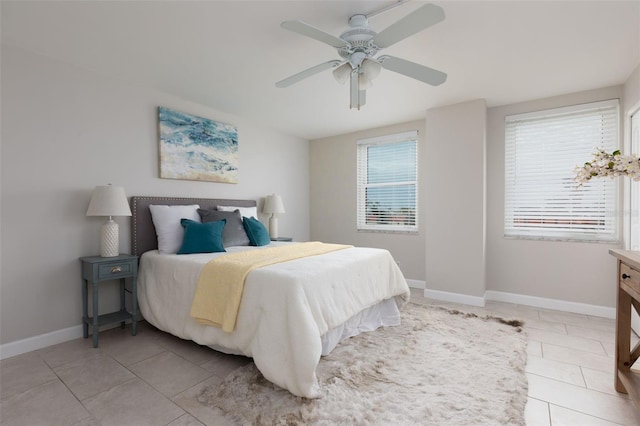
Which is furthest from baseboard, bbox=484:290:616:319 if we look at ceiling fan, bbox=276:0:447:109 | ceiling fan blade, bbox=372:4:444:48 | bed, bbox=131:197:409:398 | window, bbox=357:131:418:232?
ceiling fan blade, bbox=372:4:444:48

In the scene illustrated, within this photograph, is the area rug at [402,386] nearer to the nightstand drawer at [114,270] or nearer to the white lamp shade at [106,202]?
the nightstand drawer at [114,270]

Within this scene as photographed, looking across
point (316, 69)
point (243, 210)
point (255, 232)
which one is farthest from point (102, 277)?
point (316, 69)

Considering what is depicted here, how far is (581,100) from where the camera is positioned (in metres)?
3.35

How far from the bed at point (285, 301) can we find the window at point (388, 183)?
5.61 ft

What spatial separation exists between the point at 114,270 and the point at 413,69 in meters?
2.90

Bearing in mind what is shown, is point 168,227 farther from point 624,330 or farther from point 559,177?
point 559,177

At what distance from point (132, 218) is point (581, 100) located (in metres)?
4.92

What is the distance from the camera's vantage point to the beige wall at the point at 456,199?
11.9 ft

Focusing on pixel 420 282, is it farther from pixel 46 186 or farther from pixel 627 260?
pixel 46 186

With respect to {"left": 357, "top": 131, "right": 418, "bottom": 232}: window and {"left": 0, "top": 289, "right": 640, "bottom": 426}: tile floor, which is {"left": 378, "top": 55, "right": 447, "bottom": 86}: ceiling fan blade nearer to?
{"left": 0, "top": 289, "right": 640, "bottom": 426}: tile floor

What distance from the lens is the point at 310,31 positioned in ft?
5.93

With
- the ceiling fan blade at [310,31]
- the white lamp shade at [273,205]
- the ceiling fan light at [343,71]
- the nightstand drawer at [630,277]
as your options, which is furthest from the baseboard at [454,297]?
the ceiling fan blade at [310,31]

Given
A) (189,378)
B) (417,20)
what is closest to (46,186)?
(189,378)

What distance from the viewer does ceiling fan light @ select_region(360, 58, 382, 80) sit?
209cm
